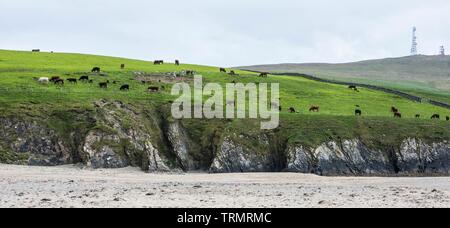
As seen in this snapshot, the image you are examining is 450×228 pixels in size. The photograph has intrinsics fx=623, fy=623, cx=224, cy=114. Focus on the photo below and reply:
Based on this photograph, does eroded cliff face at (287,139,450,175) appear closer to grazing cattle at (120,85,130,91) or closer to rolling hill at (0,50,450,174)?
rolling hill at (0,50,450,174)

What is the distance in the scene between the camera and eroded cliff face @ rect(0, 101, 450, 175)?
55.4 m

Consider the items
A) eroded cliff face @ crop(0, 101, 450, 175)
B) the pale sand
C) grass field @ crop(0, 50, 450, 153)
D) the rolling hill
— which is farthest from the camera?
grass field @ crop(0, 50, 450, 153)

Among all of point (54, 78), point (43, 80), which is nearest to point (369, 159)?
point (54, 78)

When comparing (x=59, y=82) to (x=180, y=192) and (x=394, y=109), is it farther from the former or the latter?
(x=394, y=109)

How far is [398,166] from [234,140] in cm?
1713

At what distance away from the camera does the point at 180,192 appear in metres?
36.9

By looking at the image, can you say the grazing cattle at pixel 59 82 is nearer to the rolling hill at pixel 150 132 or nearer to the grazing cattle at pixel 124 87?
the rolling hill at pixel 150 132

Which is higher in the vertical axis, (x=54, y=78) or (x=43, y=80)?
(x=54, y=78)

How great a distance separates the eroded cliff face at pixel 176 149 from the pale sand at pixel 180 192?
448 centimetres

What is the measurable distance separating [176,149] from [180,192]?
22.6 meters

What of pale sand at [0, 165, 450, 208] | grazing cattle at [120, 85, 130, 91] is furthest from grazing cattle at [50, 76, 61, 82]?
pale sand at [0, 165, 450, 208]

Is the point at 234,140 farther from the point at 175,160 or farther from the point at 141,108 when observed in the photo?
the point at 141,108

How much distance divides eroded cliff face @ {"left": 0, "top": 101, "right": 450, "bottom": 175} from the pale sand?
14.7 feet

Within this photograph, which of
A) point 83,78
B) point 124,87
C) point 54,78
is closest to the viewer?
point 124,87
